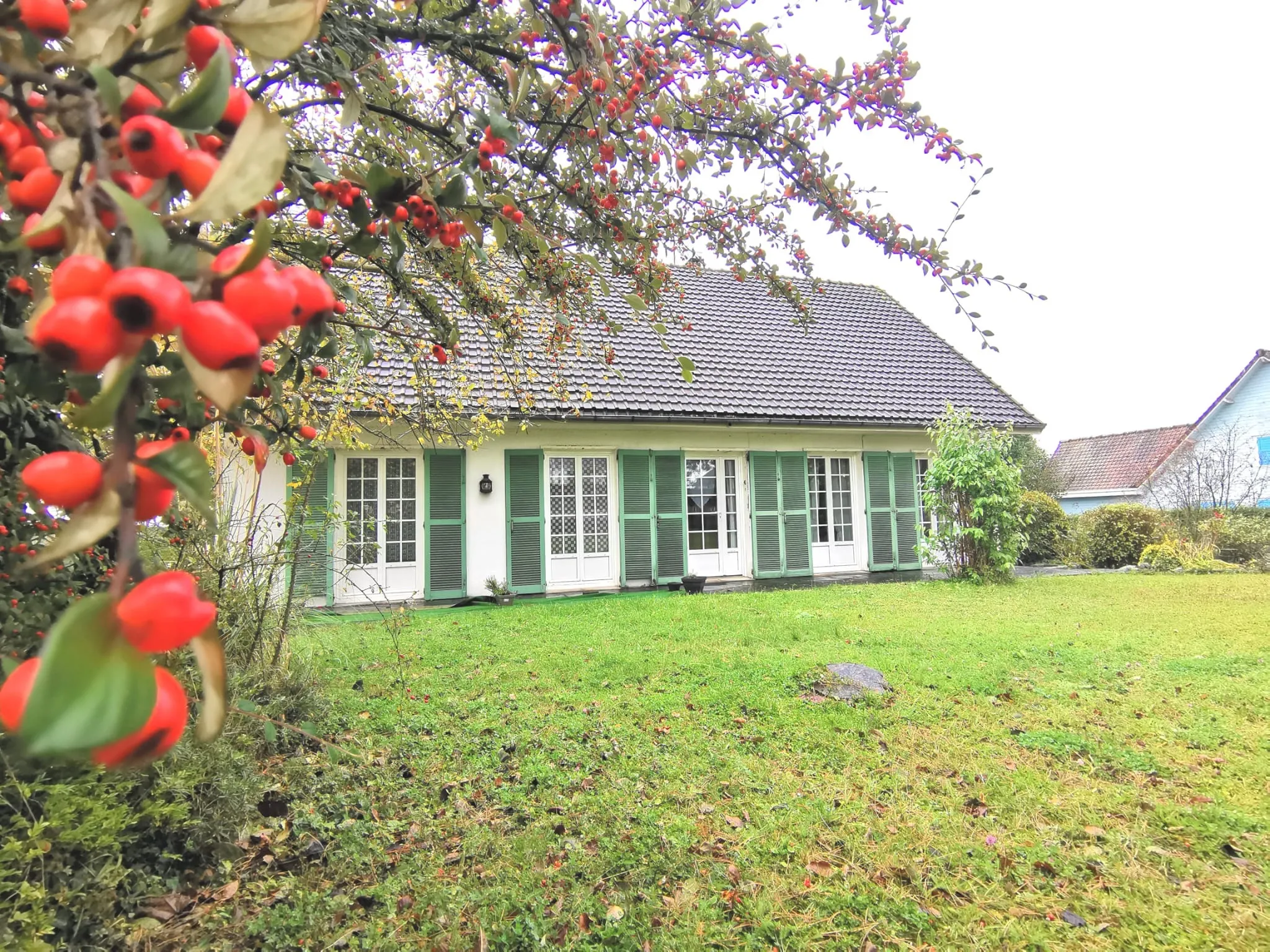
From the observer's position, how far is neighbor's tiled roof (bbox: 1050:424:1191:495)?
21953 mm

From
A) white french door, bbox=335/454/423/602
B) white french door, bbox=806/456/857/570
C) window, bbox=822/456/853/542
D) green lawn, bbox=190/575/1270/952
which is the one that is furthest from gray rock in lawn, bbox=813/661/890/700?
window, bbox=822/456/853/542

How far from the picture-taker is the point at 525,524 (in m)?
8.77

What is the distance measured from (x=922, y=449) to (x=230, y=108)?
11794 millimetres

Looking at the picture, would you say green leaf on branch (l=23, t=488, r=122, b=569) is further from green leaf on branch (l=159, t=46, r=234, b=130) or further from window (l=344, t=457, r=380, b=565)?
window (l=344, t=457, r=380, b=565)

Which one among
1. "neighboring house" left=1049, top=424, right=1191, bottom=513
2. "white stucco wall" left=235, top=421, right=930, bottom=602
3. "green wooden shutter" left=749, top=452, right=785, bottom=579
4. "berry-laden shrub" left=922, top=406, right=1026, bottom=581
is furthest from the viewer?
"neighboring house" left=1049, top=424, right=1191, bottom=513

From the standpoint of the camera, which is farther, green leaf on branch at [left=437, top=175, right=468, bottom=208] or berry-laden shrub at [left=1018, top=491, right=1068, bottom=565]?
berry-laden shrub at [left=1018, top=491, right=1068, bottom=565]

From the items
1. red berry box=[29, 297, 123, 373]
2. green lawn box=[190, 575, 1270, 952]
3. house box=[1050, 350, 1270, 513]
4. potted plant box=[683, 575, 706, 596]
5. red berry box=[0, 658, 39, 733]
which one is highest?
house box=[1050, 350, 1270, 513]

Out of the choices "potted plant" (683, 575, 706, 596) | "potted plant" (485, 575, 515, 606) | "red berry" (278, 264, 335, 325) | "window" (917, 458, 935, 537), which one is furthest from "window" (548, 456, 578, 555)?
"red berry" (278, 264, 335, 325)

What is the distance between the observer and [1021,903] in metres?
2.25

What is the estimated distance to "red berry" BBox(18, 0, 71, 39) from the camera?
581 millimetres

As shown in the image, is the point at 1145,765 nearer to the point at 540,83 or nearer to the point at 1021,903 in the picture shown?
the point at 1021,903

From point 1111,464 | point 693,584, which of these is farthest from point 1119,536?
point 1111,464

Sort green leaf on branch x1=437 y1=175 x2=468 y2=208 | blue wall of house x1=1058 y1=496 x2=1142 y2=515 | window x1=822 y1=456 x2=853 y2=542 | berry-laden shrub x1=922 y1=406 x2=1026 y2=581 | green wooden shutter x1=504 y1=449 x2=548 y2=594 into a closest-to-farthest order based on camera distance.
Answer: green leaf on branch x1=437 y1=175 x2=468 y2=208 < green wooden shutter x1=504 y1=449 x2=548 y2=594 < berry-laden shrub x1=922 y1=406 x2=1026 y2=581 < window x1=822 y1=456 x2=853 y2=542 < blue wall of house x1=1058 y1=496 x2=1142 y2=515

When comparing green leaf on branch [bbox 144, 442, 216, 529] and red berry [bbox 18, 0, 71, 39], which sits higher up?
red berry [bbox 18, 0, 71, 39]
